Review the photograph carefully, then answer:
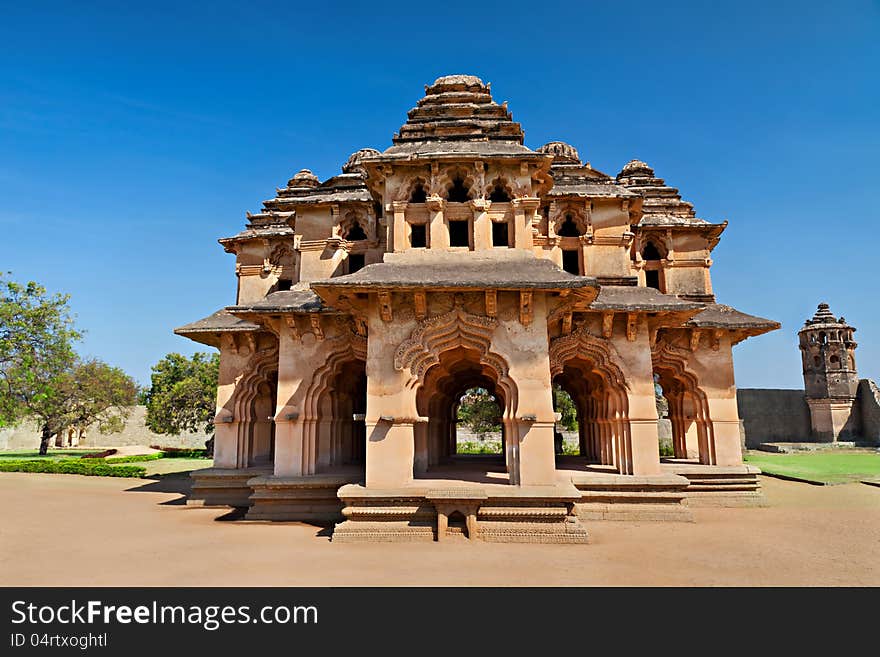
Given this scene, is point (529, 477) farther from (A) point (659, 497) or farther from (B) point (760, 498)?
(B) point (760, 498)

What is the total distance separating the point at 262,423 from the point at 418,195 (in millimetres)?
9340

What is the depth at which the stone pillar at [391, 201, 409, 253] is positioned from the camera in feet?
41.0

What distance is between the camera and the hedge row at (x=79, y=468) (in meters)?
25.1

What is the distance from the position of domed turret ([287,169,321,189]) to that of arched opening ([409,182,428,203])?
301 inches

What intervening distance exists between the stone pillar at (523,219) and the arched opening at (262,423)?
9.00 meters

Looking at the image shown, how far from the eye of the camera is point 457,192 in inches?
511

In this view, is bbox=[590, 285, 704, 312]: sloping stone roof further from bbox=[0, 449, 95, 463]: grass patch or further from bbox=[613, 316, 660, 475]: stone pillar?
bbox=[0, 449, 95, 463]: grass patch

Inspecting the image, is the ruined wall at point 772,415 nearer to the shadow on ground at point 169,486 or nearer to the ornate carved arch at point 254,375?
the ornate carved arch at point 254,375

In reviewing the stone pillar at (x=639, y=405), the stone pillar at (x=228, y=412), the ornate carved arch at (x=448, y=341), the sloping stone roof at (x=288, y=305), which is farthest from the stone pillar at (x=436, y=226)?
the stone pillar at (x=228, y=412)

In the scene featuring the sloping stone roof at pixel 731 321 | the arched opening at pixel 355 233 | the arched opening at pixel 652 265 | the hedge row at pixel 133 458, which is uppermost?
the arched opening at pixel 355 233

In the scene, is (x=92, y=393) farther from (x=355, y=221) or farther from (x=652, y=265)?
(x=652, y=265)

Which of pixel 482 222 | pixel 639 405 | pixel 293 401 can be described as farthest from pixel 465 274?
pixel 639 405

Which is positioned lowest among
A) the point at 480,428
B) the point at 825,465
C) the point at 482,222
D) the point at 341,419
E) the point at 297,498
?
the point at 825,465

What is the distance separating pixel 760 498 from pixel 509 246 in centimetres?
1007
